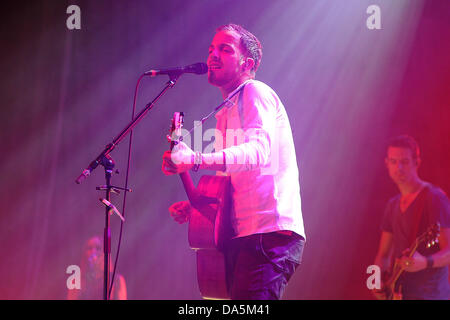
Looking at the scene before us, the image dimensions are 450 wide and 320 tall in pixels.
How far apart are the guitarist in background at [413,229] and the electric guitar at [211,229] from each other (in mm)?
2664

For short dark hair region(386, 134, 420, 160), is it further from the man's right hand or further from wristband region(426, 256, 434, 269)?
the man's right hand

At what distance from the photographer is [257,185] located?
7.36 feet

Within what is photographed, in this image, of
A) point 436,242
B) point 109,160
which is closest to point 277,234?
point 109,160

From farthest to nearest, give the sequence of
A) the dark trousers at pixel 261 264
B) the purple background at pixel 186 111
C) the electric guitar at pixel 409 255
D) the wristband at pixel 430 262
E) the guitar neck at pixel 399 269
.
→ the purple background at pixel 186 111, the guitar neck at pixel 399 269, the electric guitar at pixel 409 255, the wristband at pixel 430 262, the dark trousers at pixel 261 264

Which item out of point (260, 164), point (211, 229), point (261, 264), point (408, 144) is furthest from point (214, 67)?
point (408, 144)

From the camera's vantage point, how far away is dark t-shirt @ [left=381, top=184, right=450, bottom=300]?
416cm

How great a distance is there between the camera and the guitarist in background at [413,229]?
4164mm

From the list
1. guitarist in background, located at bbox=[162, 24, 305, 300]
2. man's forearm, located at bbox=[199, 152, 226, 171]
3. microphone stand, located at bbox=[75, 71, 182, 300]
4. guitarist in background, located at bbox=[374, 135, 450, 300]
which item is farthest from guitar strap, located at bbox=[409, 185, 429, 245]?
man's forearm, located at bbox=[199, 152, 226, 171]

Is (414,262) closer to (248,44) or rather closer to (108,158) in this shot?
(248,44)

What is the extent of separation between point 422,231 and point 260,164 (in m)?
2.94

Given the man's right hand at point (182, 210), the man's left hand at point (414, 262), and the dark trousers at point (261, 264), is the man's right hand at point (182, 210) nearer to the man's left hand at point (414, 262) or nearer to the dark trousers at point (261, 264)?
the dark trousers at point (261, 264)

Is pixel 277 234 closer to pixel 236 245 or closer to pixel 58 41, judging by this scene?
pixel 236 245

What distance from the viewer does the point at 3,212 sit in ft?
18.1

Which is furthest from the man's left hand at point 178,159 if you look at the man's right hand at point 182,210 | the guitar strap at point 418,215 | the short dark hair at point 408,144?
the short dark hair at point 408,144
